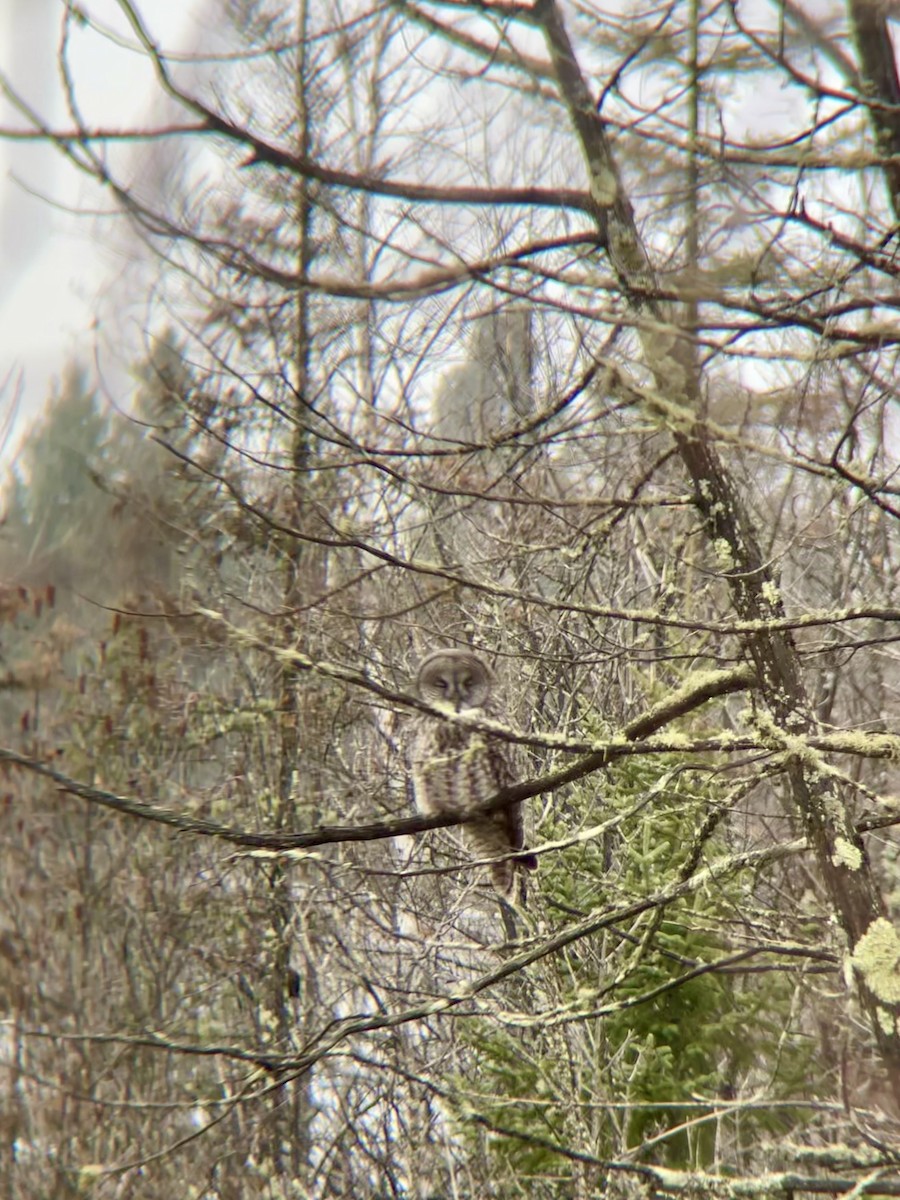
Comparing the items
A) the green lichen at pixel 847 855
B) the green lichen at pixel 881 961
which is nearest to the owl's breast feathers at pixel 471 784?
the green lichen at pixel 847 855

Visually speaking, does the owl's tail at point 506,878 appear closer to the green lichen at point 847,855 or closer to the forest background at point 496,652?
the forest background at point 496,652

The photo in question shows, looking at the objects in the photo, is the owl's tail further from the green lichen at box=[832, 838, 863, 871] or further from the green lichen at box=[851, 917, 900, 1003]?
the green lichen at box=[851, 917, 900, 1003]

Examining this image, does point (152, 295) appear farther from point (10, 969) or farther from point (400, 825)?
point (10, 969)

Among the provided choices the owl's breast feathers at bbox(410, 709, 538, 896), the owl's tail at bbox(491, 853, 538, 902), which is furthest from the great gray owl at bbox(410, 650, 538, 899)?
the owl's tail at bbox(491, 853, 538, 902)

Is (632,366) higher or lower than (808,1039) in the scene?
higher

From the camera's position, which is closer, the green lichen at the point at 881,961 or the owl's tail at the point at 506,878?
the green lichen at the point at 881,961

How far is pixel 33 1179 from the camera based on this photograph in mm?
8617

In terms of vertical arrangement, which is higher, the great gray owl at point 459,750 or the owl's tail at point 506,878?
the great gray owl at point 459,750

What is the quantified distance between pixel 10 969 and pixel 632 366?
320 inches

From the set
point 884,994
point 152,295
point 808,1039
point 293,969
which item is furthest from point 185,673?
point 884,994

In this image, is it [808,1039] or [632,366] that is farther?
[808,1039]

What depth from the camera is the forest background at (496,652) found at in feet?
8.88

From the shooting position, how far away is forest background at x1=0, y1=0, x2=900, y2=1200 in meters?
2.71

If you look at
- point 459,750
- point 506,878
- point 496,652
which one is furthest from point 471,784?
point 496,652
